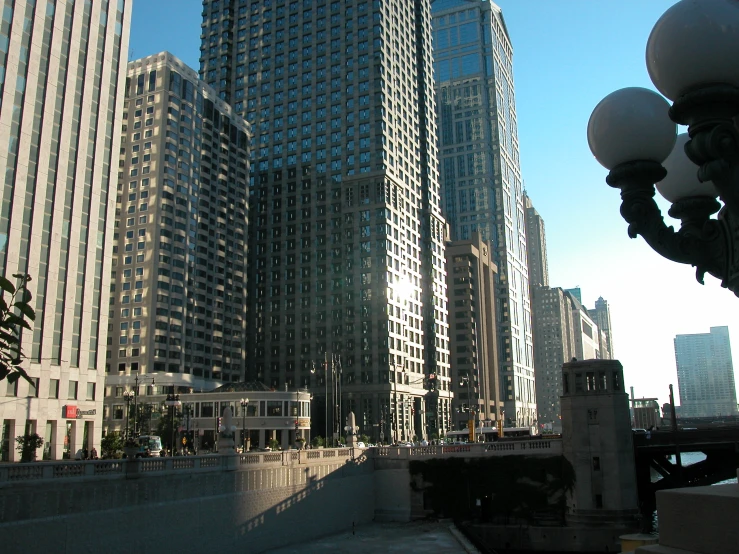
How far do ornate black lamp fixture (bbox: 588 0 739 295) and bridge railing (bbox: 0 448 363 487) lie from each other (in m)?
28.1

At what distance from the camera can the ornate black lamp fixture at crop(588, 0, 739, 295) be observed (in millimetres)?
6770

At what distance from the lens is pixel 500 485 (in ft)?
188

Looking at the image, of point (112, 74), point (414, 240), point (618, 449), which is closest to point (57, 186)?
point (112, 74)

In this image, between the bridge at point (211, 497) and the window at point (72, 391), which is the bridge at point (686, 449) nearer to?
the bridge at point (211, 497)

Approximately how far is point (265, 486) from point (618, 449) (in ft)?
91.9

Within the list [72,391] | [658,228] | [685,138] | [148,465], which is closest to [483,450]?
[148,465]

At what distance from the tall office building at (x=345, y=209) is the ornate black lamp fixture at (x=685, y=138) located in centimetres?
11828

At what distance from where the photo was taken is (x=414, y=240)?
148250 mm

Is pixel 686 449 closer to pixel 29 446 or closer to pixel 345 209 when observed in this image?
pixel 29 446

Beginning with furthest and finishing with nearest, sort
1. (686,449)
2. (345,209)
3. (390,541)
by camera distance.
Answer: (345,209)
(686,449)
(390,541)

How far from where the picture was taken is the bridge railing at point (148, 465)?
29000 millimetres

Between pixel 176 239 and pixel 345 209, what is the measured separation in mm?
33889

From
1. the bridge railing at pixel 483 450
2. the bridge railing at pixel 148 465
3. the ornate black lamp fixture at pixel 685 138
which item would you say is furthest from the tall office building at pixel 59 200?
the ornate black lamp fixture at pixel 685 138

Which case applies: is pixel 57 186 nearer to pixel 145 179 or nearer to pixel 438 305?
pixel 145 179
